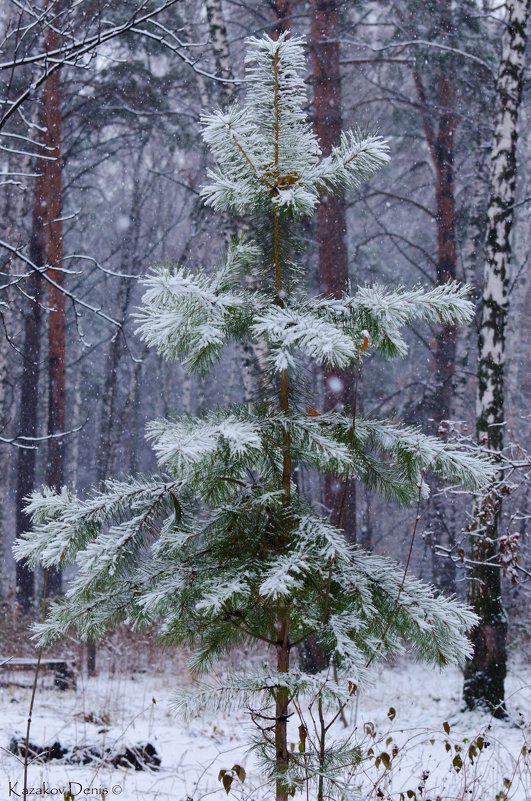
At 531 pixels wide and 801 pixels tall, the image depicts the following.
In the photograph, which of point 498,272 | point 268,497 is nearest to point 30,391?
point 498,272

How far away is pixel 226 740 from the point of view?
7.36 metres

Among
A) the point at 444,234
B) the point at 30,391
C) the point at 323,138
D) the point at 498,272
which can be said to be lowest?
the point at 30,391

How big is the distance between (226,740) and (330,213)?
257 inches

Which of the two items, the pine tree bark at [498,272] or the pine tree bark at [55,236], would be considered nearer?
the pine tree bark at [498,272]

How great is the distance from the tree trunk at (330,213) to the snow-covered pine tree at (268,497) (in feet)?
17.8

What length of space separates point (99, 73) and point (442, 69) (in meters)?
5.37

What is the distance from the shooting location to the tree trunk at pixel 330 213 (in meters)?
9.05

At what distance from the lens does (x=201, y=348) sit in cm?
321

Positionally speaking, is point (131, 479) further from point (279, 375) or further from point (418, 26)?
point (418, 26)

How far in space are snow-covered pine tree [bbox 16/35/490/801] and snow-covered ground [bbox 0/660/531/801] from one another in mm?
407

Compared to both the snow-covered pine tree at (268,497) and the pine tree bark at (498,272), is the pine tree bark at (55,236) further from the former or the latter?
the snow-covered pine tree at (268,497)

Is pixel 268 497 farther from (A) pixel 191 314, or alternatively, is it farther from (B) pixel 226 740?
(B) pixel 226 740

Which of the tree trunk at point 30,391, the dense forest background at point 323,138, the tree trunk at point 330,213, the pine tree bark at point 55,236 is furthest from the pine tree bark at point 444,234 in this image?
the tree trunk at point 30,391

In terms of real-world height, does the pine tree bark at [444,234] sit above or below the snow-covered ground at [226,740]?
above
